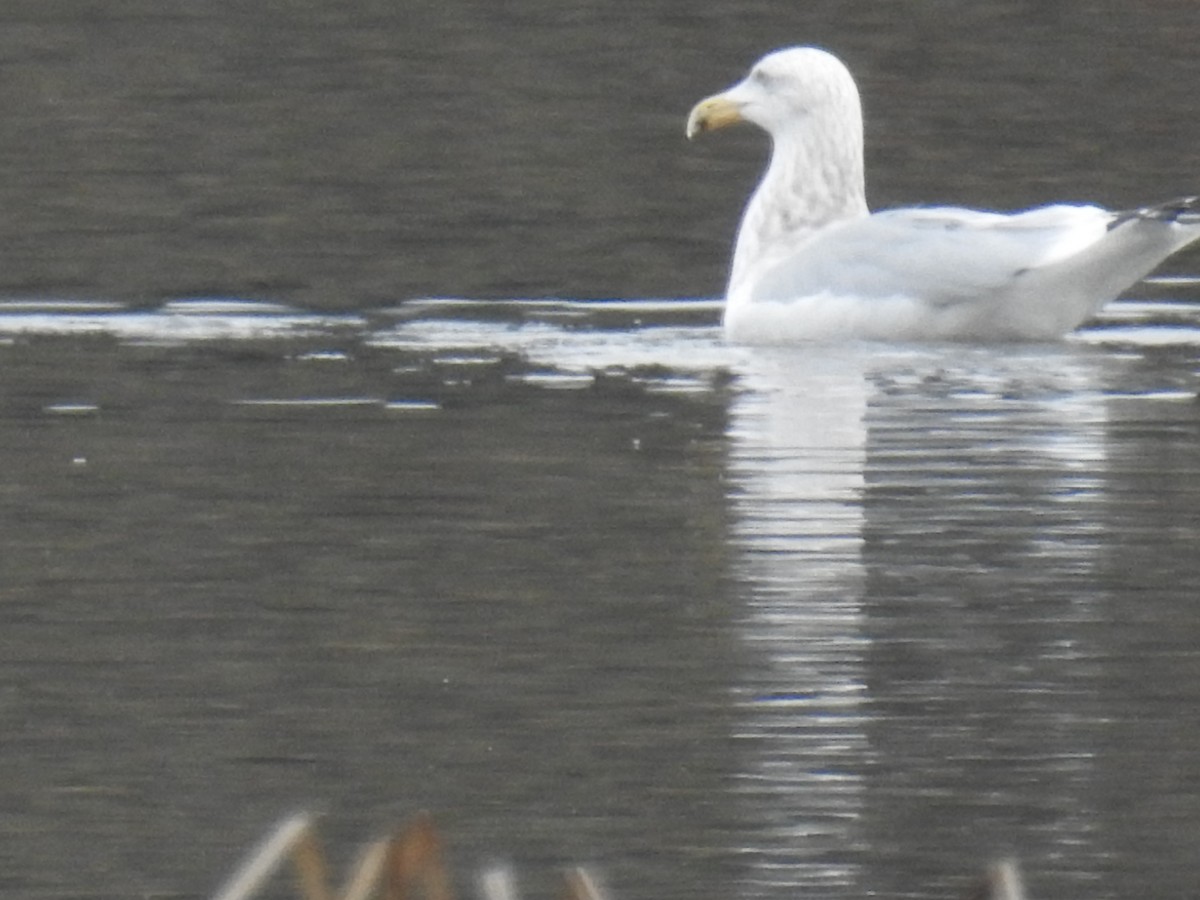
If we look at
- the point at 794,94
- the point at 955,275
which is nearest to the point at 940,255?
the point at 955,275

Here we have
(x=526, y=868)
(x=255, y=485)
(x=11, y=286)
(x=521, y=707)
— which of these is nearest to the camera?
(x=526, y=868)

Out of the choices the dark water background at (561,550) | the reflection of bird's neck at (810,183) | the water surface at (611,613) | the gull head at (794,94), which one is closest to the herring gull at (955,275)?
the dark water background at (561,550)

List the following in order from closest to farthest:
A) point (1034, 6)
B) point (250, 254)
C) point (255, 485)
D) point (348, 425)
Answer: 1. point (255, 485)
2. point (348, 425)
3. point (250, 254)
4. point (1034, 6)

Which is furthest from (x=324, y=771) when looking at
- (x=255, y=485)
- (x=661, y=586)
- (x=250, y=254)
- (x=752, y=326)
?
(x=250, y=254)

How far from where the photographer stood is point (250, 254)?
47.4 feet

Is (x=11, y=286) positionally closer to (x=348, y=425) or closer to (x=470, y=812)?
(x=348, y=425)

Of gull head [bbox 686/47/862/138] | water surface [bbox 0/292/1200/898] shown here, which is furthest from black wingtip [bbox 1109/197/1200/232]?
gull head [bbox 686/47/862/138]

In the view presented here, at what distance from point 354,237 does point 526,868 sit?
9.53 meters

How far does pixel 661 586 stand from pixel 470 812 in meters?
1.89

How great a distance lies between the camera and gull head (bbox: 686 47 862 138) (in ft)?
44.6

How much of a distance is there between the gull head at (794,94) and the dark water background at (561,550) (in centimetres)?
73

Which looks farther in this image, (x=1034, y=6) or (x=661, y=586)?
(x=1034, y=6)

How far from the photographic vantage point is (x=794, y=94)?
13.6 metres

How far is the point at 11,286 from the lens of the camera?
13.3 m
